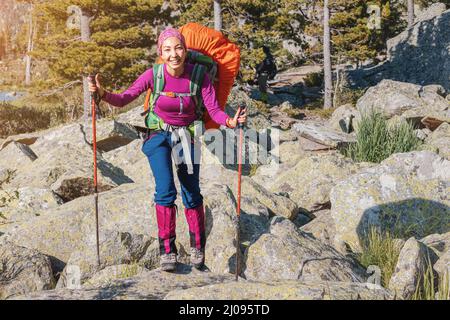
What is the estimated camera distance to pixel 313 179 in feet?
27.7

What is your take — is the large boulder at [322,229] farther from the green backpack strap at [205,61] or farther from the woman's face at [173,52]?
the woman's face at [173,52]

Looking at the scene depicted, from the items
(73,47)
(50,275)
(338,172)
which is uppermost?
(73,47)

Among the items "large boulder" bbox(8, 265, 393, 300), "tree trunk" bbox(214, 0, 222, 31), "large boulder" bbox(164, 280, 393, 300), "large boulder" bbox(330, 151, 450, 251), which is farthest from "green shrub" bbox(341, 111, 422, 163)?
"tree trunk" bbox(214, 0, 222, 31)

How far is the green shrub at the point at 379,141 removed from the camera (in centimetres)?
1041

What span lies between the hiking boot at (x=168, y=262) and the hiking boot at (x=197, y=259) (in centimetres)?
33

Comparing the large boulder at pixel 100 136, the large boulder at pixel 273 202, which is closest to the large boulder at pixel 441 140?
the large boulder at pixel 273 202

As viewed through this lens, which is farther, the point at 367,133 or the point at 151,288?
the point at 367,133

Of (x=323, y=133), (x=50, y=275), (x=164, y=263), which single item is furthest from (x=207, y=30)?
(x=323, y=133)

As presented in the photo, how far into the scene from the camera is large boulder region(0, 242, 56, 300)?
4664 millimetres

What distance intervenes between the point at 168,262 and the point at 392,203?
11.2 ft

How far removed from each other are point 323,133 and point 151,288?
8742 millimetres

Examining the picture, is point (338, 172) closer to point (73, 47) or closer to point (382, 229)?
point (382, 229)

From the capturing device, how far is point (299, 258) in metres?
4.76
